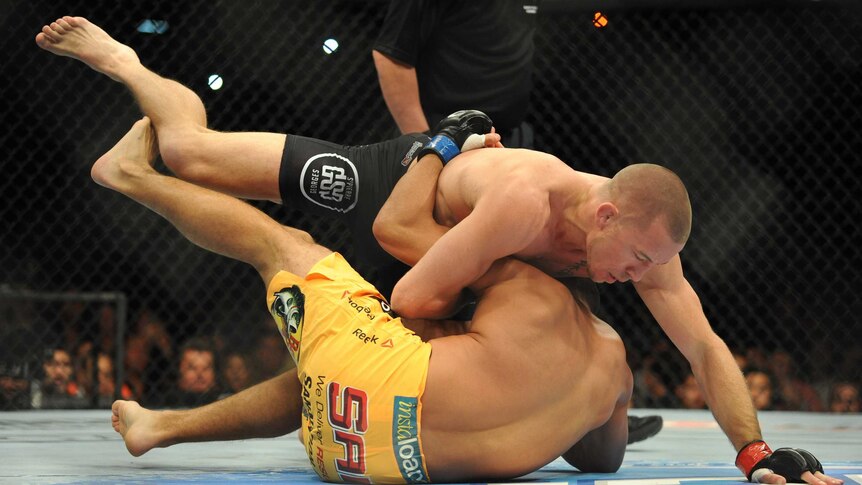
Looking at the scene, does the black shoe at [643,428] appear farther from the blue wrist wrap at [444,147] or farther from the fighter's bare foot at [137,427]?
the fighter's bare foot at [137,427]

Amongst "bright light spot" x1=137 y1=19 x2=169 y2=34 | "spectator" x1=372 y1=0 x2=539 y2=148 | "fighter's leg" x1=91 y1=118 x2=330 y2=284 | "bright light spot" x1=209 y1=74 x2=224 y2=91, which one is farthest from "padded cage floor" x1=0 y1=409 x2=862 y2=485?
"bright light spot" x1=137 y1=19 x2=169 y2=34

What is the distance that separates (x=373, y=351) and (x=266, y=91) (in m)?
2.58

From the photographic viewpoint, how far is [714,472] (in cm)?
174

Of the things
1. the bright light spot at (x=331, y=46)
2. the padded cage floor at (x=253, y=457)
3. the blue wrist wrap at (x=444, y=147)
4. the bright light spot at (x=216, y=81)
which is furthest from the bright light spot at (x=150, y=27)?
the blue wrist wrap at (x=444, y=147)

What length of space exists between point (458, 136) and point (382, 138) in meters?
2.14

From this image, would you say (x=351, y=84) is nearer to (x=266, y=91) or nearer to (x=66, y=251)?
(x=266, y=91)

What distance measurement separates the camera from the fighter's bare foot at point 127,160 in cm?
187

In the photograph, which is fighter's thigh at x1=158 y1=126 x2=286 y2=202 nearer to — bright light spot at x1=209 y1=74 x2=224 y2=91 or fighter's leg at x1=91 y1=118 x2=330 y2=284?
fighter's leg at x1=91 y1=118 x2=330 y2=284

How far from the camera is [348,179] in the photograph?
1.97 meters

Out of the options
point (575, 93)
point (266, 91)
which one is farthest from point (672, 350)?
point (266, 91)

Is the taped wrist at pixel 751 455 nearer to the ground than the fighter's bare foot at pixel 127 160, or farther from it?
nearer to the ground

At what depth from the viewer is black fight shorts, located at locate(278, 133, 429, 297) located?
196cm

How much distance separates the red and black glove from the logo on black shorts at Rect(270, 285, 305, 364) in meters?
0.73

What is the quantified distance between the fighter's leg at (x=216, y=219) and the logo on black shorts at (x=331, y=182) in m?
0.22
